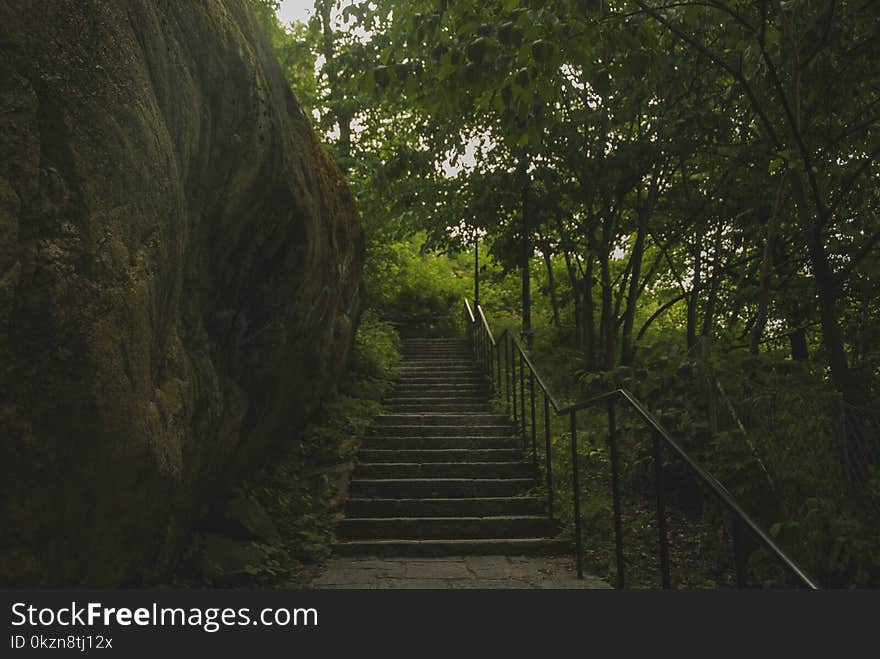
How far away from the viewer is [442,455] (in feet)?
24.9

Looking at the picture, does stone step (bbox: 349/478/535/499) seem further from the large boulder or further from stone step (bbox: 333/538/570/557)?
the large boulder

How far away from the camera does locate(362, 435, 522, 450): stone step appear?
25.7 feet

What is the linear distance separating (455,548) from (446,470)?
161cm

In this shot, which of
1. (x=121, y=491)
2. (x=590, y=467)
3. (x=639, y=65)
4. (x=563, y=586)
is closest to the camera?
(x=121, y=491)

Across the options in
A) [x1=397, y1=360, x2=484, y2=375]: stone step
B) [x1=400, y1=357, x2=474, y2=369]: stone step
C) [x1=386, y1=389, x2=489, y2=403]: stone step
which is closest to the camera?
[x1=386, y1=389, x2=489, y2=403]: stone step

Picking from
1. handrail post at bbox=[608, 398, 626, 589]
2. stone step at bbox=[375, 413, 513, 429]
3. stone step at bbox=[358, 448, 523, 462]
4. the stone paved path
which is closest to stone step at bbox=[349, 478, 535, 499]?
stone step at bbox=[358, 448, 523, 462]

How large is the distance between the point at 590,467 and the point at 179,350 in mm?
4616

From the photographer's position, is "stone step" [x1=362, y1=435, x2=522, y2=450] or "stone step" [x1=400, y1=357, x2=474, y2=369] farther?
"stone step" [x1=400, y1=357, x2=474, y2=369]

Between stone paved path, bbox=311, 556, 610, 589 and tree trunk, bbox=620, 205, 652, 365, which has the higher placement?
tree trunk, bbox=620, 205, 652, 365

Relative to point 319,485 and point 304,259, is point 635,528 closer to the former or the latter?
point 319,485

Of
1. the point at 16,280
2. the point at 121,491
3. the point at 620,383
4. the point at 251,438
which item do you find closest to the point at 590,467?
the point at 620,383

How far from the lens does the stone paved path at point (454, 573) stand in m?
4.65

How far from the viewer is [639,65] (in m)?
3.21

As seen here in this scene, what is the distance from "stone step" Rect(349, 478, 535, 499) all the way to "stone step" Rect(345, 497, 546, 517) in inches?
10.9
